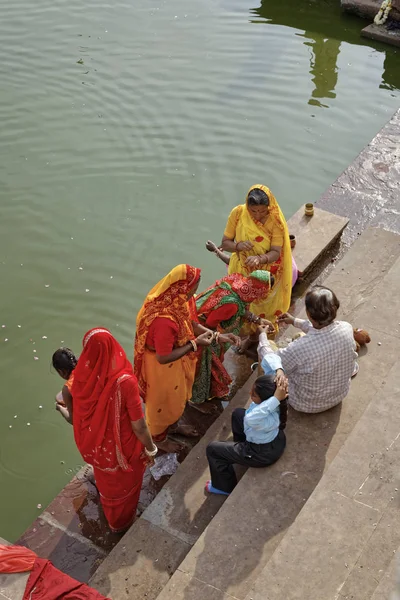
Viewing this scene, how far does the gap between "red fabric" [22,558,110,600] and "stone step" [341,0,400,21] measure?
11.4 m

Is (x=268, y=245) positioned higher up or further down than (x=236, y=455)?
higher up

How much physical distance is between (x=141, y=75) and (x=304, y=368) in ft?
24.9

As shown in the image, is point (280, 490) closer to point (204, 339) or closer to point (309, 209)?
point (204, 339)

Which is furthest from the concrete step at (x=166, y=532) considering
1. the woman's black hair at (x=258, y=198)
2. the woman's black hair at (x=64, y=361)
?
the woman's black hair at (x=258, y=198)

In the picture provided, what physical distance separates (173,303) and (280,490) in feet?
4.73

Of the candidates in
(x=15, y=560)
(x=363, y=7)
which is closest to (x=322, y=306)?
(x=15, y=560)

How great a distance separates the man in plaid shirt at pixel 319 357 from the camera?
457cm

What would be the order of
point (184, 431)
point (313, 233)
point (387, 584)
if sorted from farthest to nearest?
1. point (313, 233)
2. point (184, 431)
3. point (387, 584)

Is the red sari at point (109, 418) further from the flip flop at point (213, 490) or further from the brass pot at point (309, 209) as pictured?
the brass pot at point (309, 209)

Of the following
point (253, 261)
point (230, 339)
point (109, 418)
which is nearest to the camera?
point (109, 418)

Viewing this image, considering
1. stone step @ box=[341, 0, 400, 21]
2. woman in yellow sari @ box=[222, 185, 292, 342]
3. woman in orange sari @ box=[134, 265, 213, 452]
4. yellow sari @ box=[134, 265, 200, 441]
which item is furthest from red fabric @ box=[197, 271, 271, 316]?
stone step @ box=[341, 0, 400, 21]

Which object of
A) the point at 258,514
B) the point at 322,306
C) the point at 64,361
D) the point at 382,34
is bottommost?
the point at 258,514

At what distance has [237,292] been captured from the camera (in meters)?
5.37

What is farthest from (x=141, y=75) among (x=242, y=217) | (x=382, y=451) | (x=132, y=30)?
(x=382, y=451)
